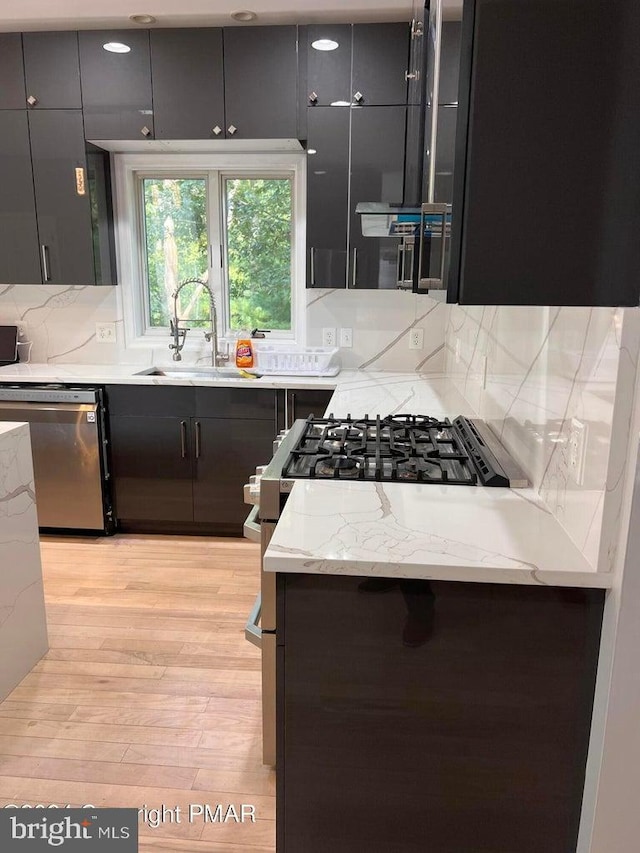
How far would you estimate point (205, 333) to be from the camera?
384 cm

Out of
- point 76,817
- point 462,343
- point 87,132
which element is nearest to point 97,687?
point 76,817

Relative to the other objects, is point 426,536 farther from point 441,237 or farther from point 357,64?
point 357,64

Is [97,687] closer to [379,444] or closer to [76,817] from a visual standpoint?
[76,817]

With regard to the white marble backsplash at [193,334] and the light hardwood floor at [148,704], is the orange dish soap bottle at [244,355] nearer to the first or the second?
the white marble backsplash at [193,334]

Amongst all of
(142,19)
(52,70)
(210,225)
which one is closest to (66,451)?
(210,225)

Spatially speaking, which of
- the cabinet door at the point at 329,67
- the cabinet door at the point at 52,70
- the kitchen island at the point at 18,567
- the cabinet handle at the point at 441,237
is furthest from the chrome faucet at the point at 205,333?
→ the cabinet handle at the point at 441,237

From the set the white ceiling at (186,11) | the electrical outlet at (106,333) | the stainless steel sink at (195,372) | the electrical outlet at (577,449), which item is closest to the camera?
the electrical outlet at (577,449)

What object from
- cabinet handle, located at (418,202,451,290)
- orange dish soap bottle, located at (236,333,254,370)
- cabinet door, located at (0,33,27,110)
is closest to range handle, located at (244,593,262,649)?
cabinet handle, located at (418,202,451,290)

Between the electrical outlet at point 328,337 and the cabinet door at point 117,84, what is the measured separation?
140cm

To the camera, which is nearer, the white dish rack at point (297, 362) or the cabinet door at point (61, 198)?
the cabinet door at point (61, 198)

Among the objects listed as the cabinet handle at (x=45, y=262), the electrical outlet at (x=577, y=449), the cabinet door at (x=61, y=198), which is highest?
the cabinet door at (x=61, y=198)

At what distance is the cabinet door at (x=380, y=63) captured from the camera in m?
3.13

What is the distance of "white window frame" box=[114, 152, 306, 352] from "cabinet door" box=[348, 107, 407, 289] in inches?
19.9

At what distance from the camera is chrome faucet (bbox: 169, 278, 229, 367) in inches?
147
